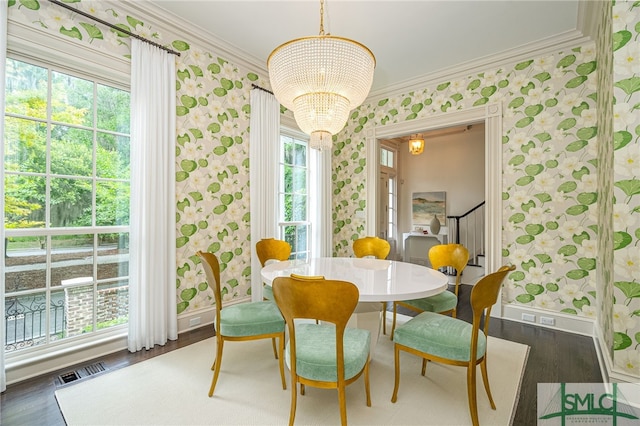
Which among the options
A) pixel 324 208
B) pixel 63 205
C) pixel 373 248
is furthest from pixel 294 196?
pixel 63 205

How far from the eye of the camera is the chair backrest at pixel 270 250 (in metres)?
2.95

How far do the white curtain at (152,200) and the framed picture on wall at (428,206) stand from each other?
545 centimetres

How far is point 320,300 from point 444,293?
5.30ft

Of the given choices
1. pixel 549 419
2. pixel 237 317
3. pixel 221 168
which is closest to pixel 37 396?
pixel 237 317

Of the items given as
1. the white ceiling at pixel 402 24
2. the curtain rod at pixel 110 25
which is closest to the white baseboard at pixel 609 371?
the white ceiling at pixel 402 24

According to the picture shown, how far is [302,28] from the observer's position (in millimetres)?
2893

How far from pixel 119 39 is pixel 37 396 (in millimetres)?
2710

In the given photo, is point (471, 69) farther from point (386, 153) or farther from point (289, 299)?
point (289, 299)

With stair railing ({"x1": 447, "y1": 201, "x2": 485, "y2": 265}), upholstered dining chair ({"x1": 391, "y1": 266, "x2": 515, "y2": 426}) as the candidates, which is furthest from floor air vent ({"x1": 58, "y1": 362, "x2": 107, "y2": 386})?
stair railing ({"x1": 447, "y1": 201, "x2": 485, "y2": 265})

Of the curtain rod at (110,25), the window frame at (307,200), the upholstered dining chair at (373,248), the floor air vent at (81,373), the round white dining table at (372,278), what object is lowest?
the floor air vent at (81,373)

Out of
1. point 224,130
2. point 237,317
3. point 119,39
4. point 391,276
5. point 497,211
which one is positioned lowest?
point 237,317

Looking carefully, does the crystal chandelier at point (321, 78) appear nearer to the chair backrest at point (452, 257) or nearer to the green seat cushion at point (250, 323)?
the green seat cushion at point (250, 323)

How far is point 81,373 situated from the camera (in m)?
2.10

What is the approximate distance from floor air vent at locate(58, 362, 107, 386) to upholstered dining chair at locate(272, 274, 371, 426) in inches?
63.9
